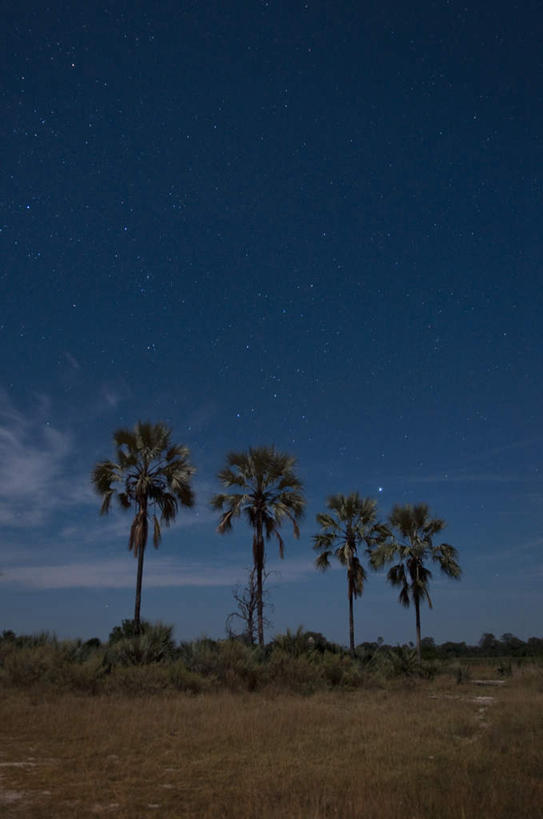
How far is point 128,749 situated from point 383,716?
6.24 meters

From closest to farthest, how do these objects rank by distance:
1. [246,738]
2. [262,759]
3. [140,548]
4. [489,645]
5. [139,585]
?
[262,759] → [246,738] → [139,585] → [140,548] → [489,645]

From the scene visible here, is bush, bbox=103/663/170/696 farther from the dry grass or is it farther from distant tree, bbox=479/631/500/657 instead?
distant tree, bbox=479/631/500/657

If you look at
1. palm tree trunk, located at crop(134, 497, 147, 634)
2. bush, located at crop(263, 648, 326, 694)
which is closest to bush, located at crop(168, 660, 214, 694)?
bush, located at crop(263, 648, 326, 694)

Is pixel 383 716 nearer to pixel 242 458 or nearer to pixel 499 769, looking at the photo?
pixel 499 769

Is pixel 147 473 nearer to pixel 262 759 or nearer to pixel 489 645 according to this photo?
pixel 262 759

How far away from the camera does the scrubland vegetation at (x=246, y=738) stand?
7219mm

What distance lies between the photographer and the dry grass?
702cm

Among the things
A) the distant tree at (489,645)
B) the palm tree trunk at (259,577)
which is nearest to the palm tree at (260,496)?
the palm tree trunk at (259,577)

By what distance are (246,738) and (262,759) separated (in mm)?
1711

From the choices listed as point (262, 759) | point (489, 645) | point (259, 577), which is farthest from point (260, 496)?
point (489, 645)

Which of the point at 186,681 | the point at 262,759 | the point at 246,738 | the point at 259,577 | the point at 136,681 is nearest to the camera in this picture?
the point at 262,759

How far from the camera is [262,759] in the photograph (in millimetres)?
9602

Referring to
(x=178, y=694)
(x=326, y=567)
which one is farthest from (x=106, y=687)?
(x=326, y=567)

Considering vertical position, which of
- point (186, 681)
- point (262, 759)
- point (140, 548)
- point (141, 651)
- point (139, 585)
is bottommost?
point (262, 759)
